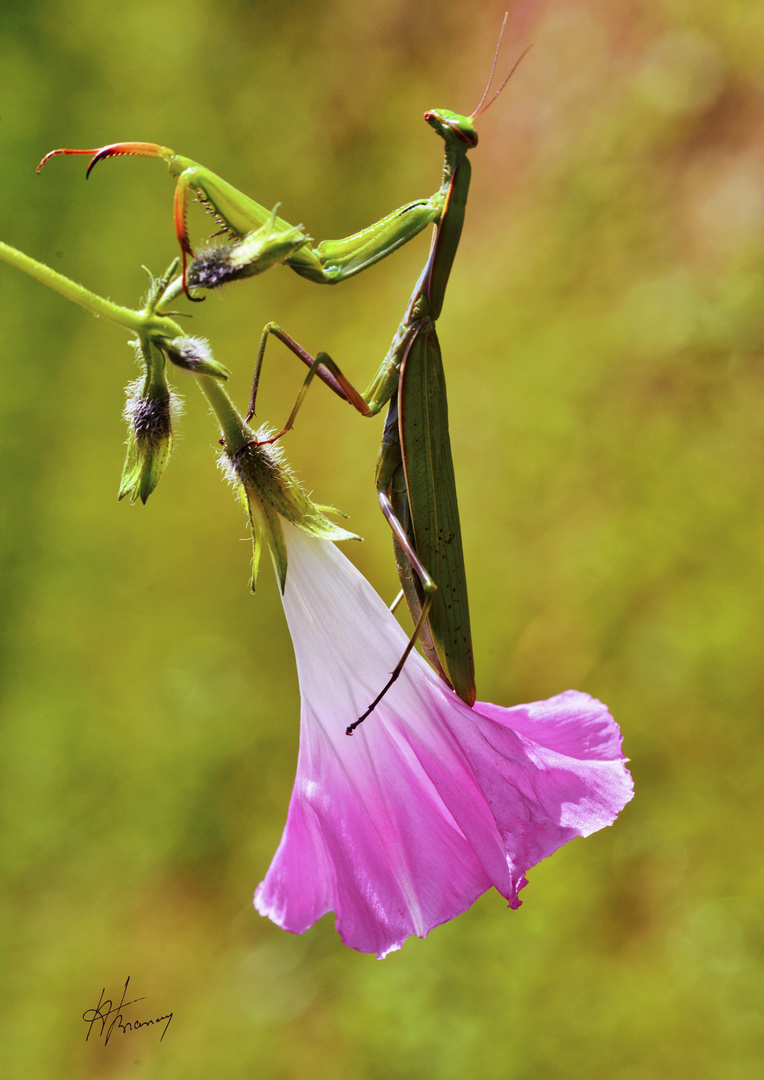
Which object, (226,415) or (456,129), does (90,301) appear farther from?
(456,129)

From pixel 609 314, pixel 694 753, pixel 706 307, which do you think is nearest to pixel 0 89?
pixel 609 314

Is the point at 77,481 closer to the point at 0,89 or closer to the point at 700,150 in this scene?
the point at 0,89

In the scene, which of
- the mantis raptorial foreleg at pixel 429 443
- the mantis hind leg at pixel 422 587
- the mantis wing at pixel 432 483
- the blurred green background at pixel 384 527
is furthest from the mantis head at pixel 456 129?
the blurred green background at pixel 384 527

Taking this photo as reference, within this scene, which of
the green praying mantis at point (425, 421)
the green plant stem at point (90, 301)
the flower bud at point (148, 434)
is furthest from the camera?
the green praying mantis at point (425, 421)
